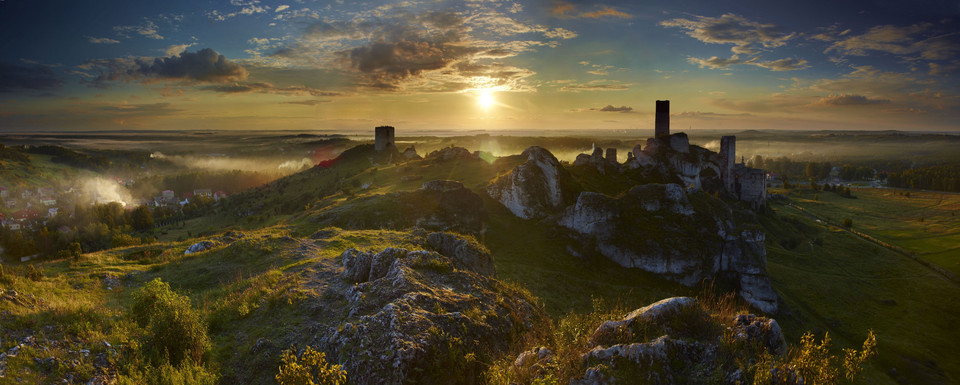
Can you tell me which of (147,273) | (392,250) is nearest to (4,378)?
(392,250)

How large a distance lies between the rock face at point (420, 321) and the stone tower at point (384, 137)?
81311mm

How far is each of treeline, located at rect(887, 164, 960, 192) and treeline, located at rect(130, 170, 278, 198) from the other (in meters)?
292

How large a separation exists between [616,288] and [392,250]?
21083 millimetres

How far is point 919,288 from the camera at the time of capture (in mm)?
45312

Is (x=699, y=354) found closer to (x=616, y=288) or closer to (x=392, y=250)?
(x=392, y=250)

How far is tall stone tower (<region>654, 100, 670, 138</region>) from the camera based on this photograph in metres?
68.1

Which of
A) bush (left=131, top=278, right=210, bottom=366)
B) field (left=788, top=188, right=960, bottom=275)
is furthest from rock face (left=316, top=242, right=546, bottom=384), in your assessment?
field (left=788, top=188, right=960, bottom=275)

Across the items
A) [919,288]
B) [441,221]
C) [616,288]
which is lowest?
[919,288]

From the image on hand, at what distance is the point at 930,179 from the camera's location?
16312 centimetres

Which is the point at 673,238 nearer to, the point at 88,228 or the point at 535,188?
the point at 535,188

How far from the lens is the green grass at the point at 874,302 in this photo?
30375mm

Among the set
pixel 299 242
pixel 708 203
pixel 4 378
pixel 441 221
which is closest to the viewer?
pixel 4 378

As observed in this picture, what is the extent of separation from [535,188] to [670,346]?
3100cm

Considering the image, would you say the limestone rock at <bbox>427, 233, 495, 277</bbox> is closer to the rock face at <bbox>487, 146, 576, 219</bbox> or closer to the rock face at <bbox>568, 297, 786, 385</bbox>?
the rock face at <bbox>568, 297, 786, 385</bbox>
